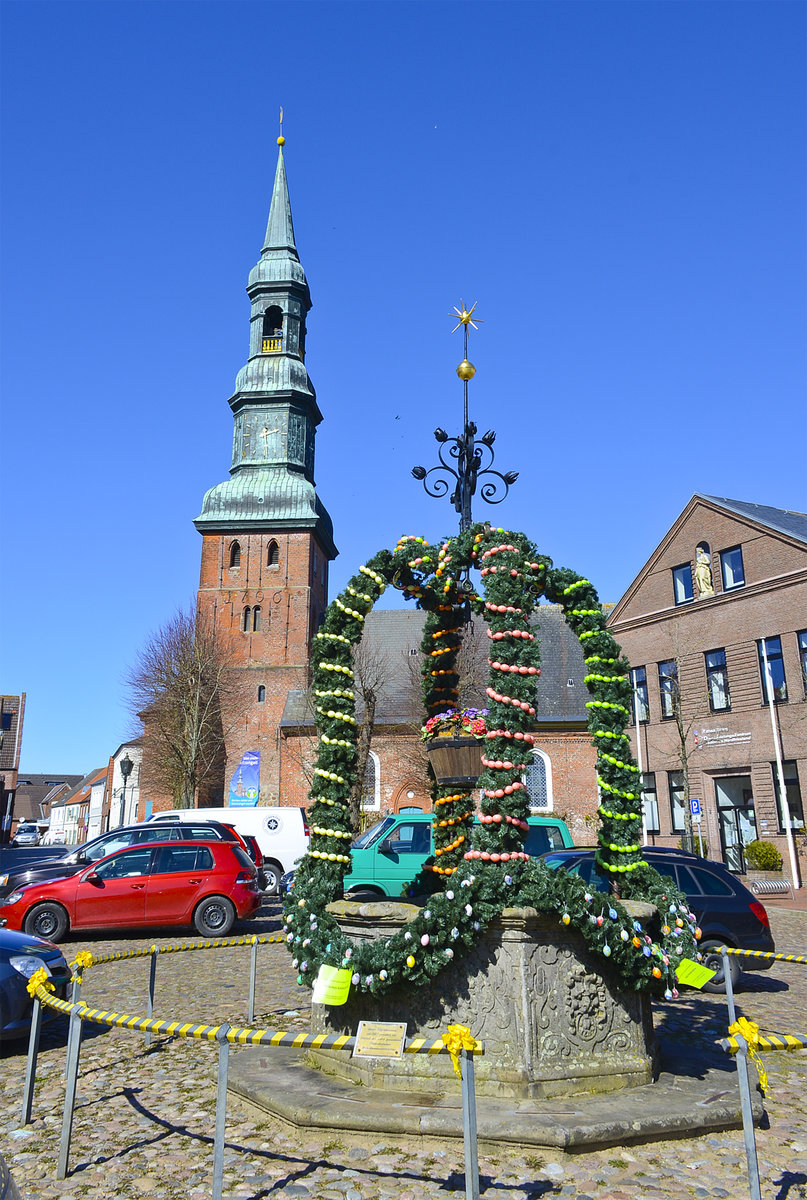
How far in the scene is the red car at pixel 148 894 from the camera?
1370 cm

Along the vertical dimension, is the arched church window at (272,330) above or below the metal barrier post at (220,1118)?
above

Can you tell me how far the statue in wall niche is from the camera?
3231 cm

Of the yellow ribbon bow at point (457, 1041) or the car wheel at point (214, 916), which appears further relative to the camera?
the car wheel at point (214, 916)

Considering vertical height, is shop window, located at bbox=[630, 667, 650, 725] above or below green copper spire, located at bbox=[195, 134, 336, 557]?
below

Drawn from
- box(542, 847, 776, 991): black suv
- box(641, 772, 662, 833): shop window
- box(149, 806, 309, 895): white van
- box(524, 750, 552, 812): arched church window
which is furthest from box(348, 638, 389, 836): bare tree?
box(542, 847, 776, 991): black suv

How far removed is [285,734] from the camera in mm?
43438

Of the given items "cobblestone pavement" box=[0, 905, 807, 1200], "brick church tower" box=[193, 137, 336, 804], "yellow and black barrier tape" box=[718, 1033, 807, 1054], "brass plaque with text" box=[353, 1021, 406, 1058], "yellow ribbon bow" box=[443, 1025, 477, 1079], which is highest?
"brick church tower" box=[193, 137, 336, 804]

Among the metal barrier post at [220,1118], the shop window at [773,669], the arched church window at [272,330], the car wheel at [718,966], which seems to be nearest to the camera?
the metal barrier post at [220,1118]

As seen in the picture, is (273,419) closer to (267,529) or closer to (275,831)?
(267,529)

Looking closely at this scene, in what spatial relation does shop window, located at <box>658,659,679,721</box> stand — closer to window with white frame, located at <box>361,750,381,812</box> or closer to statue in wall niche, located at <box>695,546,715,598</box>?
statue in wall niche, located at <box>695,546,715,598</box>

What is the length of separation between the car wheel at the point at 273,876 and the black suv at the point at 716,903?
10544 millimetres

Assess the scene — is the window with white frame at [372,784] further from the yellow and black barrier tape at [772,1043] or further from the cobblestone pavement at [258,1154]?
the yellow and black barrier tape at [772,1043]

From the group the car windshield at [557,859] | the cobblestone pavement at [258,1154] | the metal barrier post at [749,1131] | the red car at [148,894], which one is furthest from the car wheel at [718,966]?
the red car at [148,894]

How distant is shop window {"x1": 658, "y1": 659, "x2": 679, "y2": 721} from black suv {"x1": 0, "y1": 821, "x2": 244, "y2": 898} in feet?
68.4
